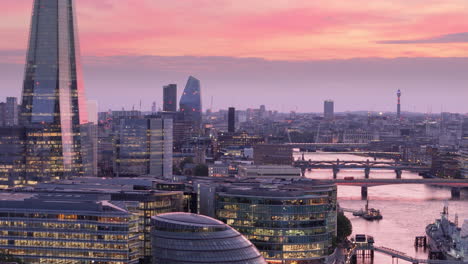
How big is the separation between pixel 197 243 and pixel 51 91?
4867cm

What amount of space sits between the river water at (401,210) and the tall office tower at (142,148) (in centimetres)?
2203

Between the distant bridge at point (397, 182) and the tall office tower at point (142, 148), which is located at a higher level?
the tall office tower at point (142, 148)

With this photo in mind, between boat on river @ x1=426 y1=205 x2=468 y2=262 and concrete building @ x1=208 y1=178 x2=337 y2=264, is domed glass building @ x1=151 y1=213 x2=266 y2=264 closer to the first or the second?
concrete building @ x1=208 y1=178 x2=337 y2=264

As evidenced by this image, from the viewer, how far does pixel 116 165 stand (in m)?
116

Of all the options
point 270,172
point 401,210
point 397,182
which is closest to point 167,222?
point 401,210

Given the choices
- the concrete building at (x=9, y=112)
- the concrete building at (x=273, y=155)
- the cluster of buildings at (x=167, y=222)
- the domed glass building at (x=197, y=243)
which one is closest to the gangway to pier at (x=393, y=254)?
the cluster of buildings at (x=167, y=222)

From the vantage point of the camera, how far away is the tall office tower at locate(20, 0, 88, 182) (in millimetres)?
92625

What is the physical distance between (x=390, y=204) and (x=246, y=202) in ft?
129

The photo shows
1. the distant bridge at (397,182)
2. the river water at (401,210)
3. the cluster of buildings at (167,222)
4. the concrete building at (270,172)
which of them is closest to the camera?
the cluster of buildings at (167,222)

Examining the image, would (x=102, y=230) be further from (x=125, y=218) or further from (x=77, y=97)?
(x=77, y=97)

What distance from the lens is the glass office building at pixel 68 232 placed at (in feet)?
174

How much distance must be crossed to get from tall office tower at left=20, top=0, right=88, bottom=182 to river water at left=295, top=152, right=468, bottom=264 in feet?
94.4

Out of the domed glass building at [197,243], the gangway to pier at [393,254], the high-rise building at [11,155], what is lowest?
the gangway to pier at [393,254]

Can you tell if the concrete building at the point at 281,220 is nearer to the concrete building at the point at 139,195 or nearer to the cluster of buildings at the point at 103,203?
the cluster of buildings at the point at 103,203
